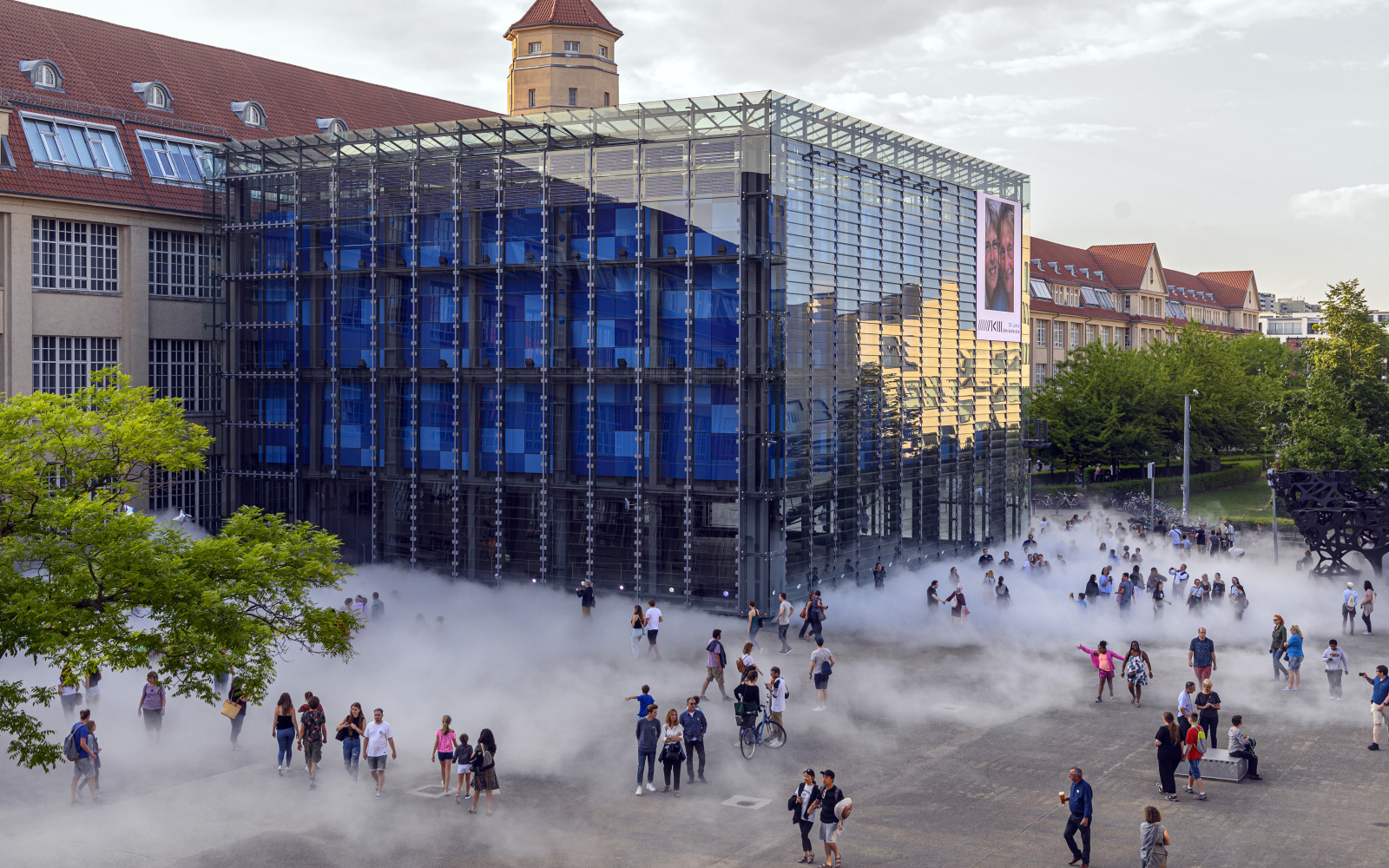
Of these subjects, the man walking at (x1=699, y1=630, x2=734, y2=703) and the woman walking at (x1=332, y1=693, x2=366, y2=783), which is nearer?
the woman walking at (x1=332, y1=693, x2=366, y2=783)

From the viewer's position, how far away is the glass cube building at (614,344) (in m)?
37.0

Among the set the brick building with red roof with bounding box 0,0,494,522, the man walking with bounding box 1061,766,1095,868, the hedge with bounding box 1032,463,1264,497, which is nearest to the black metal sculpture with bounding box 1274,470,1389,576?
the man walking with bounding box 1061,766,1095,868

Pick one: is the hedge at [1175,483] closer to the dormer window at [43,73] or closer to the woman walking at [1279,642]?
the woman walking at [1279,642]

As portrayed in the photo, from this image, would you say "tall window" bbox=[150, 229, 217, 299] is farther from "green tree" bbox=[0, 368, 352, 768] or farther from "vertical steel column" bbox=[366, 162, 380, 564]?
"green tree" bbox=[0, 368, 352, 768]

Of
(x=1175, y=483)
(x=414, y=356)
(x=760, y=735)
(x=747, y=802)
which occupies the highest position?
(x=414, y=356)

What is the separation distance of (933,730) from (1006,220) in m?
31.9

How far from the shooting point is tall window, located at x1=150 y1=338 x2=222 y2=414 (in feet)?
154

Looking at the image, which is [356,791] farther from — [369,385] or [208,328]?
[208,328]

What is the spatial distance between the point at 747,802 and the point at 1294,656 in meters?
14.2

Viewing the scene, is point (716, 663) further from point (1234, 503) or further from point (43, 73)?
point (1234, 503)

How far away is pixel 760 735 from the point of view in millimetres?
23344

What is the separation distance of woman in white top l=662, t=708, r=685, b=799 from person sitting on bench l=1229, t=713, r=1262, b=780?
9280 millimetres

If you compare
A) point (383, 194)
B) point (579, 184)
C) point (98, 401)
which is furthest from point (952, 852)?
point (383, 194)

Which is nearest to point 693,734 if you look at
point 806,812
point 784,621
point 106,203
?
point 806,812
